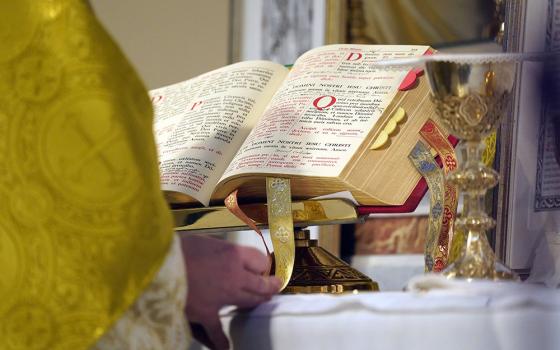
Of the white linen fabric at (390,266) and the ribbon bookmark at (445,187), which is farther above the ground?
the ribbon bookmark at (445,187)

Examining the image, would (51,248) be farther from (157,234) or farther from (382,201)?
(382,201)

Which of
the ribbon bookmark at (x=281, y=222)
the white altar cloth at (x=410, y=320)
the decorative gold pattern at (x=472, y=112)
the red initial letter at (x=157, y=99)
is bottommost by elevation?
the ribbon bookmark at (x=281, y=222)

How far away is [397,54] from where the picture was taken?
1128mm

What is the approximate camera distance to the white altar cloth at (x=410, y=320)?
0.67 m

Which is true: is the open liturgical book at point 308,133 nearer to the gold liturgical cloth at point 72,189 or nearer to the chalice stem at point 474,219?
the chalice stem at point 474,219

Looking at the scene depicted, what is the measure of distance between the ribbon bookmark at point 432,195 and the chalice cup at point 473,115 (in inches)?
7.2

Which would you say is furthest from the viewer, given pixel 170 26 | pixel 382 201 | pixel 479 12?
pixel 170 26

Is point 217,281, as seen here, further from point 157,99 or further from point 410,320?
point 157,99

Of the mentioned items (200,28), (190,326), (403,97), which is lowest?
(200,28)

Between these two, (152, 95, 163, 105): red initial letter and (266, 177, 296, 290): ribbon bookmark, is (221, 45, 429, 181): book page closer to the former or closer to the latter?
(266, 177, 296, 290): ribbon bookmark

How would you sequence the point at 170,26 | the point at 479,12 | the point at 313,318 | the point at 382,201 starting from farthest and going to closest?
the point at 170,26 < the point at 479,12 < the point at 382,201 < the point at 313,318

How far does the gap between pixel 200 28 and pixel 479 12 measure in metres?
1.14

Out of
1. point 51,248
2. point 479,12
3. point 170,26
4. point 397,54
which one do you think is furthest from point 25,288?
point 170,26

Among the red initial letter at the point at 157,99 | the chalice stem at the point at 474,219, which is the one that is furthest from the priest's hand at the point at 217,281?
the red initial letter at the point at 157,99
